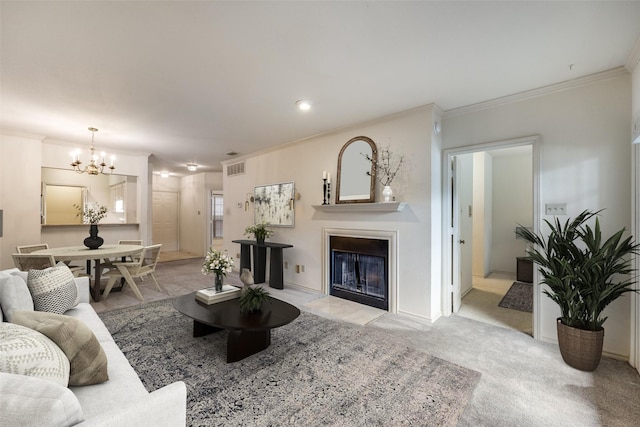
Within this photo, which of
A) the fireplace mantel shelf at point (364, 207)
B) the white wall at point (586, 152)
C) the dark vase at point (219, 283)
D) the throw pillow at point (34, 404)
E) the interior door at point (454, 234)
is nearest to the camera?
the throw pillow at point (34, 404)

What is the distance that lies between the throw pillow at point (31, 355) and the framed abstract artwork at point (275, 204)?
12.1 ft

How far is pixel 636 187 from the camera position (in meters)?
2.24

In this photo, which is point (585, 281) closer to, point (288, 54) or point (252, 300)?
point (252, 300)

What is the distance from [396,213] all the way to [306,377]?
213 centimetres

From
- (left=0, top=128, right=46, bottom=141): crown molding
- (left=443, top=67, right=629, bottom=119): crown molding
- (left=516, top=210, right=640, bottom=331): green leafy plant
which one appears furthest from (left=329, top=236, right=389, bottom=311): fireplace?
(left=0, top=128, right=46, bottom=141): crown molding

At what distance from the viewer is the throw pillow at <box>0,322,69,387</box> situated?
1010mm

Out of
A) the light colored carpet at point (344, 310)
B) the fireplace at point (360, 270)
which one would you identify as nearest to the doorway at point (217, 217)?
the fireplace at point (360, 270)

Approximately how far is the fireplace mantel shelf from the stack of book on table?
1745 millimetres

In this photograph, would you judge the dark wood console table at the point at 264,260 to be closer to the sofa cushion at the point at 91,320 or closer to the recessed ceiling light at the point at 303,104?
the recessed ceiling light at the point at 303,104

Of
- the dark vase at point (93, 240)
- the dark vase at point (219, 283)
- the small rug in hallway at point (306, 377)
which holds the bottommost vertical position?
the small rug in hallway at point (306, 377)

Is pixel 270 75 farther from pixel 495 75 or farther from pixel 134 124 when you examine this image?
pixel 134 124

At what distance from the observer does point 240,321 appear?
2270 mm

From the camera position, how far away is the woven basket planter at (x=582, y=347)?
218 centimetres

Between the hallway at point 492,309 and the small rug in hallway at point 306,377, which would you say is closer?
the small rug in hallway at point 306,377
